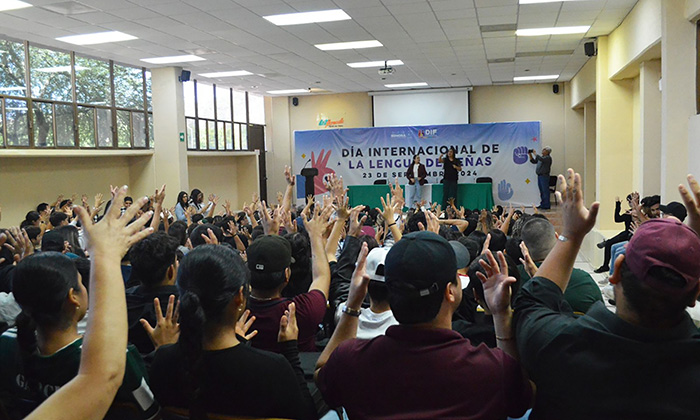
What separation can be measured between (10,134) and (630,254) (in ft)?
29.7

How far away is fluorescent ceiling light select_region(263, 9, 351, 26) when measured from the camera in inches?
295

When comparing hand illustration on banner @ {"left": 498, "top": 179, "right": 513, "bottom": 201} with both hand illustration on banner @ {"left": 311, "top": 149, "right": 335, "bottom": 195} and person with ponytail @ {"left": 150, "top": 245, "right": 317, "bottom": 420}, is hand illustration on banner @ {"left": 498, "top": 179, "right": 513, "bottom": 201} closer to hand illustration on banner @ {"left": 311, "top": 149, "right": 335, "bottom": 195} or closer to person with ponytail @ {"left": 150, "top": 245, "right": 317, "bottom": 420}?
hand illustration on banner @ {"left": 311, "top": 149, "right": 335, "bottom": 195}

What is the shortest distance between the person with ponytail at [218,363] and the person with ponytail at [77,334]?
0.14 meters

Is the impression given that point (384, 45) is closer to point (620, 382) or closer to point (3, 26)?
point (3, 26)

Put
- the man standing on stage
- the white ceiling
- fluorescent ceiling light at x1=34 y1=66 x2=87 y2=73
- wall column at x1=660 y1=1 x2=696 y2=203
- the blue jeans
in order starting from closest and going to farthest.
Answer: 1. wall column at x1=660 y1=1 x2=696 y2=203
2. the white ceiling
3. fluorescent ceiling light at x1=34 y1=66 x2=87 y2=73
4. the man standing on stage
5. the blue jeans

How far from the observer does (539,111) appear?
15852 millimetres

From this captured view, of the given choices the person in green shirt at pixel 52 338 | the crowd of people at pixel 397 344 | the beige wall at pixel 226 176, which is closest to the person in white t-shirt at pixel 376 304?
the crowd of people at pixel 397 344

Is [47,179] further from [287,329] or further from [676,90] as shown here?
[676,90]

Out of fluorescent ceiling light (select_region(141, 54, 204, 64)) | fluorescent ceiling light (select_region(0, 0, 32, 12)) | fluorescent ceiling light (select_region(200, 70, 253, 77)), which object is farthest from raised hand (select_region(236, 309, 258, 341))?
fluorescent ceiling light (select_region(200, 70, 253, 77))

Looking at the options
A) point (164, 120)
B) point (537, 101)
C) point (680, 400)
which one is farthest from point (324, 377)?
point (537, 101)

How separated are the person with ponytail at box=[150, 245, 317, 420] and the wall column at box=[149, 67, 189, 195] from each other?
1018cm

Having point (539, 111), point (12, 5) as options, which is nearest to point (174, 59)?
point (12, 5)

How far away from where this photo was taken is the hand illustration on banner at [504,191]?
13414 millimetres

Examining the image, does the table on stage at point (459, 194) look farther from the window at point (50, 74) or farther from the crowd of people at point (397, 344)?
the crowd of people at point (397, 344)
